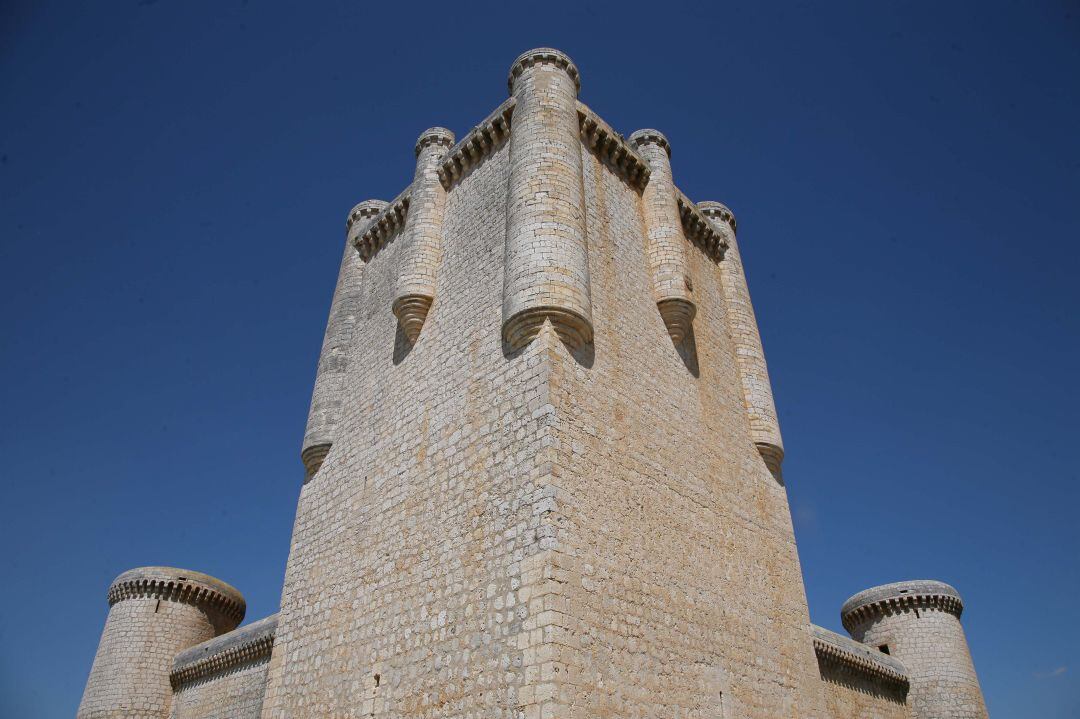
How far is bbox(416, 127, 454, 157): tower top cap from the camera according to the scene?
1277 cm

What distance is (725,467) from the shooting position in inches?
406

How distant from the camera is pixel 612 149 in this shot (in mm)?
11688

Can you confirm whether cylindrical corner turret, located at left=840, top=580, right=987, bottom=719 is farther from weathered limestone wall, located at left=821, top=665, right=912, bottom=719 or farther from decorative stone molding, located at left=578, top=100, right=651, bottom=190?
decorative stone molding, located at left=578, top=100, right=651, bottom=190

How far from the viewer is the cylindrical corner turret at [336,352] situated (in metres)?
11.3

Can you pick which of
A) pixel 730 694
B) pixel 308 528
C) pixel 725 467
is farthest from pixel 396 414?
pixel 730 694

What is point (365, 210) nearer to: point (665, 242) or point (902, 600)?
point (665, 242)

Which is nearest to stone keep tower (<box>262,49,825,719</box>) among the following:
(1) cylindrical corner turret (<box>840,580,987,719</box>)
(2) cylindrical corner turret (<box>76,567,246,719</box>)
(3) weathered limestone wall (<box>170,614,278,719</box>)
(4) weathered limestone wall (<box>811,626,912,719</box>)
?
(4) weathered limestone wall (<box>811,626,912,719</box>)

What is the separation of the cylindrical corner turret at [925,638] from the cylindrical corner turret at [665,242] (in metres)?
12.1

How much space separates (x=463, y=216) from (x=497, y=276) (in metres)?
2.15

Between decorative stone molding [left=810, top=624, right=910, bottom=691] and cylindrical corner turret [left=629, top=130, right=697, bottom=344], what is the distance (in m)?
5.76

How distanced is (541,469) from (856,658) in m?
10.4

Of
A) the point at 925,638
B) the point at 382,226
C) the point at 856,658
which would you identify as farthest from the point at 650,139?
the point at 925,638

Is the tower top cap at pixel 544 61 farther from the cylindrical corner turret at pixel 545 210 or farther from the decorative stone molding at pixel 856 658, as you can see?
the decorative stone molding at pixel 856 658

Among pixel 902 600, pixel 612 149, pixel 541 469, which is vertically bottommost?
pixel 541 469
